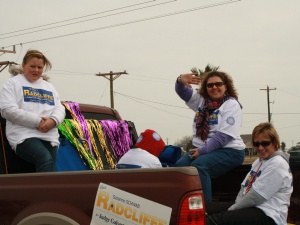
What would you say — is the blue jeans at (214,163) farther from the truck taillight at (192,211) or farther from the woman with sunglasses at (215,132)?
the truck taillight at (192,211)

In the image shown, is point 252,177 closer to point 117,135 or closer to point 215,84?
point 215,84

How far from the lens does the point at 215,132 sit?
13.5ft

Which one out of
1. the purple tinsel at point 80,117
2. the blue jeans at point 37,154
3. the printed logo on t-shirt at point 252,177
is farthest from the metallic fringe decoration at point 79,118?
the printed logo on t-shirt at point 252,177

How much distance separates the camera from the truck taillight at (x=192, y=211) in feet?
9.14

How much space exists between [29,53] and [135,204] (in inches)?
80.2

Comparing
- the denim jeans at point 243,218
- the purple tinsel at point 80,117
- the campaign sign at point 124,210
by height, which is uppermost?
the purple tinsel at point 80,117

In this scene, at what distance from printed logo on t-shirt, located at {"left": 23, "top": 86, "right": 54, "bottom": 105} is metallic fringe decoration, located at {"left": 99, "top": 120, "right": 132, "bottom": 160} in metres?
1.27

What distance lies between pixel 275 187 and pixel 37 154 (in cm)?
193

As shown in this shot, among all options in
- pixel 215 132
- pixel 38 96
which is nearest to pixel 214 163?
pixel 215 132

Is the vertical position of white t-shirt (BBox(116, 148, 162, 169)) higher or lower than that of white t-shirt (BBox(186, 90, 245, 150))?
lower

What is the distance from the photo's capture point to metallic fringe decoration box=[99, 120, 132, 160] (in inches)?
217

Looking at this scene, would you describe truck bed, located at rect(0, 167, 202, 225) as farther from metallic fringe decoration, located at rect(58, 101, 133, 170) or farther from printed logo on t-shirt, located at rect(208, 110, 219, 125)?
metallic fringe decoration, located at rect(58, 101, 133, 170)

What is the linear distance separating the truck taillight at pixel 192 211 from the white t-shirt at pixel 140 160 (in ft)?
2.63

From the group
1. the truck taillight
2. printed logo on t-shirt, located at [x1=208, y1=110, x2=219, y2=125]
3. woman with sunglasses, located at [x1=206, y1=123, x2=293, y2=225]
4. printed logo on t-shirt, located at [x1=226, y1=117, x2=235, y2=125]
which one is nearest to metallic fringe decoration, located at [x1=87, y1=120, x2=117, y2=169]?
printed logo on t-shirt, located at [x1=208, y1=110, x2=219, y2=125]
